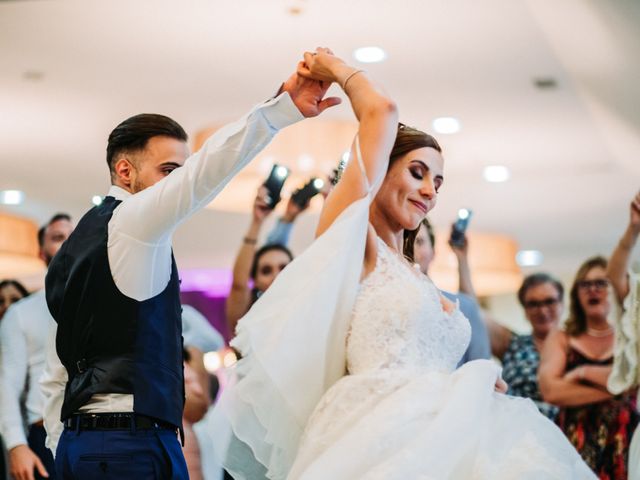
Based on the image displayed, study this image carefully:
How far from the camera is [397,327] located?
2.34m

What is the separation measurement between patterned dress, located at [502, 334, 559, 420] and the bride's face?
2443 millimetres

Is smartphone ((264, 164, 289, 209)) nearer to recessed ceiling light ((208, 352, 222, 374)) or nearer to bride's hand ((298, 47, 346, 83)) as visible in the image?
bride's hand ((298, 47, 346, 83))

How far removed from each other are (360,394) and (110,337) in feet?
1.80

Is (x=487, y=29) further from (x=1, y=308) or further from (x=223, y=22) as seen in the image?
(x=1, y=308)

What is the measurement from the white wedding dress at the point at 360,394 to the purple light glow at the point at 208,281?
10536 millimetres

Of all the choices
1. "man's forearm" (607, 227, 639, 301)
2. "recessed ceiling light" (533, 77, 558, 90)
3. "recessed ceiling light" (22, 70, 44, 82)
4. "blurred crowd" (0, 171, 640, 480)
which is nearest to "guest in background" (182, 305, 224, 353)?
"blurred crowd" (0, 171, 640, 480)

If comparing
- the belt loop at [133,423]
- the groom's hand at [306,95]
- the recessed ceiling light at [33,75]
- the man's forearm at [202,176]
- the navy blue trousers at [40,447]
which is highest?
the recessed ceiling light at [33,75]

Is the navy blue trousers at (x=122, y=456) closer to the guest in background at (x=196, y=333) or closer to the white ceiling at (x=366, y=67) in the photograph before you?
the guest in background at (x=196, y=333)

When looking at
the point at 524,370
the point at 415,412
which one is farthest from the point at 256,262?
the point at 415,412

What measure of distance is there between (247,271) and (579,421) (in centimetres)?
145

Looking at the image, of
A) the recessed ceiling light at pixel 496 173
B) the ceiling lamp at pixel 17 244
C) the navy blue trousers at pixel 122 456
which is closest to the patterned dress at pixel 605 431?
the navy blue trousers at pixel 122 456

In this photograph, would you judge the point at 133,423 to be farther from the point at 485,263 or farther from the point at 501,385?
the point at 485,263

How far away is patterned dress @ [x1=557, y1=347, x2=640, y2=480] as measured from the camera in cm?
420

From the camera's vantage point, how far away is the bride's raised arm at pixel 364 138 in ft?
7.59
